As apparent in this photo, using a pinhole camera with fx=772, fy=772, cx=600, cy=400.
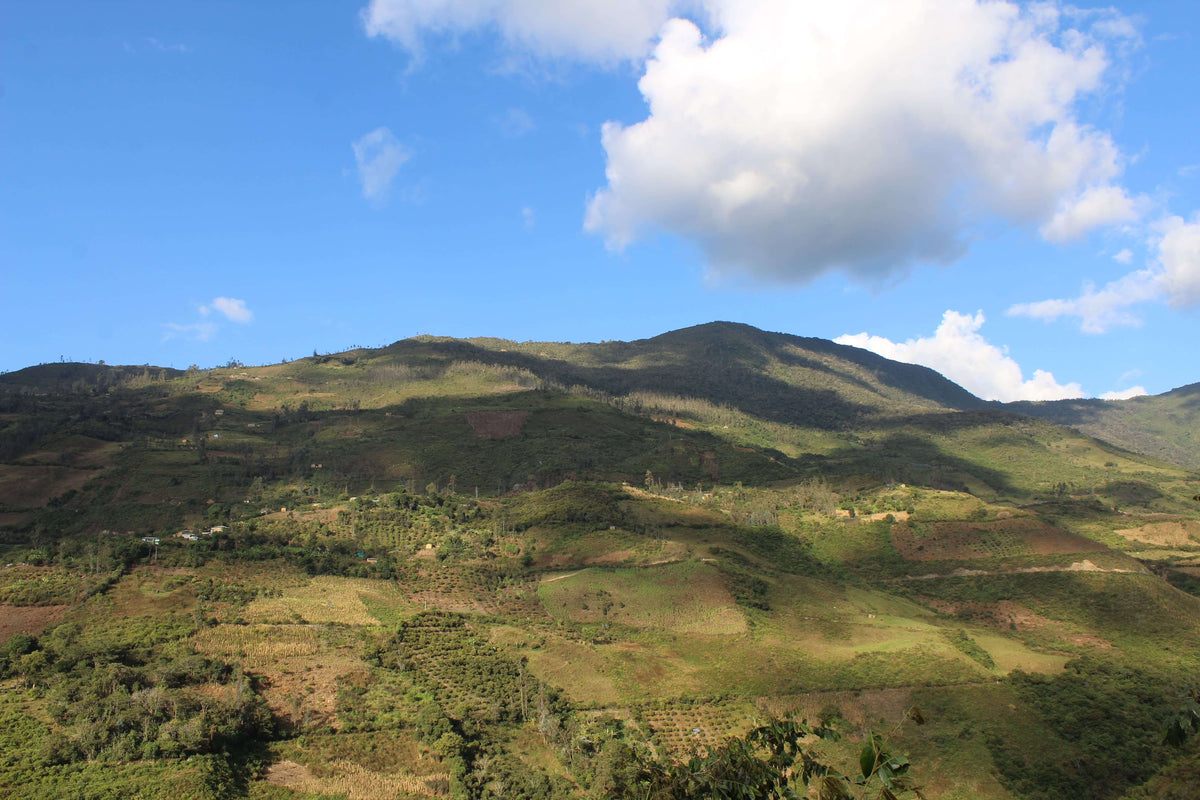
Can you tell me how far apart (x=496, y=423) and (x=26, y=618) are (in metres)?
115

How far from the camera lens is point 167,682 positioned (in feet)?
165

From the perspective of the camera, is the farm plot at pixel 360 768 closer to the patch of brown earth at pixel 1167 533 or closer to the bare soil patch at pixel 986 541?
the bare soil patch at pixel 986 541

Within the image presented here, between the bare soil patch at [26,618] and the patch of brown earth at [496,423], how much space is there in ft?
348

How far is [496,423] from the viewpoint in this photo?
171 m

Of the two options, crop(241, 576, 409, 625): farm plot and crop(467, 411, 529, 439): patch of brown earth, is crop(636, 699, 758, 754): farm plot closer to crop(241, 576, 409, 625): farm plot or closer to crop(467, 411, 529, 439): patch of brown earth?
crop(241, 576, 409, 625): farm plot

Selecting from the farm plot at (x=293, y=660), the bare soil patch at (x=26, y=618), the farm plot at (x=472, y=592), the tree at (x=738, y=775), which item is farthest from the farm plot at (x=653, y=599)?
the tree at (x=738, y=775)

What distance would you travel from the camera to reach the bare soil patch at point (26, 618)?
55.7 metres

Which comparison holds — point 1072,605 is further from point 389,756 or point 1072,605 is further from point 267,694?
point 267,694

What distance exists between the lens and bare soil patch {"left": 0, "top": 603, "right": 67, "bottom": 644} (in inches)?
2192

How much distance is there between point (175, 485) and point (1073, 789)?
124 m

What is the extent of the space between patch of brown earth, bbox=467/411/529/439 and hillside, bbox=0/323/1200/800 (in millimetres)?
12001

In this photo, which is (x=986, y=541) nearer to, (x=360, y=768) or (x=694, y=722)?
(x=694, y=722)

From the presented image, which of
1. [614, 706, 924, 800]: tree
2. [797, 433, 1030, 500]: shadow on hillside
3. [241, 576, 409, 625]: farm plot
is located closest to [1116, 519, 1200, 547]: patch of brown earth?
[797, 433, 1030, 500]: shadow on hillside

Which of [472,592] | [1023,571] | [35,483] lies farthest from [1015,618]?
[35,483]
